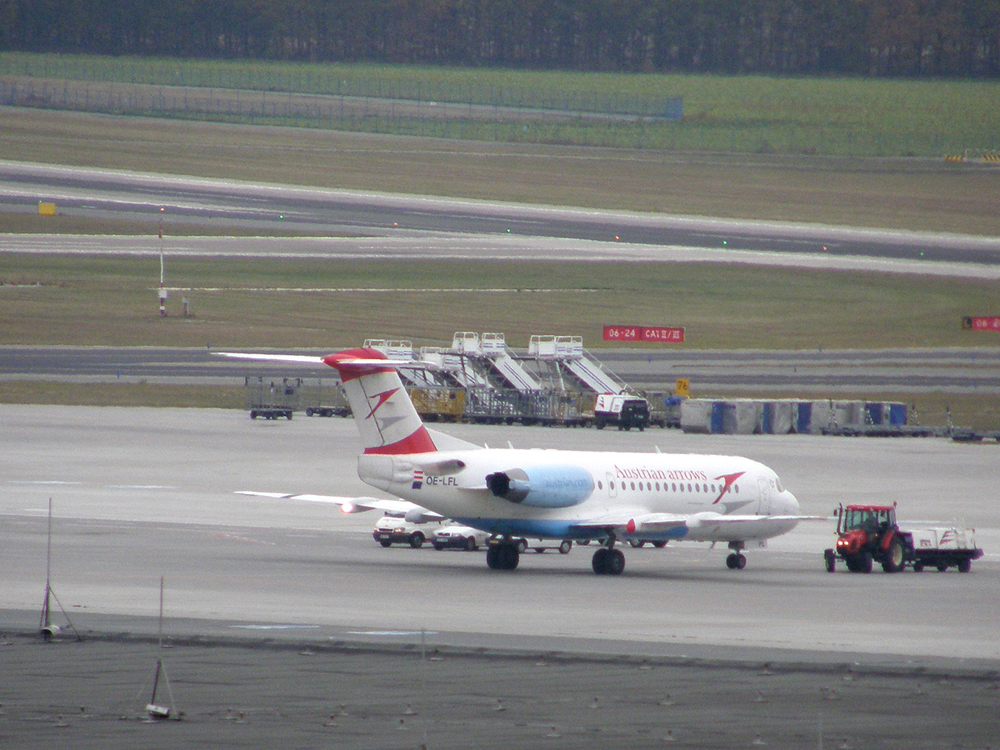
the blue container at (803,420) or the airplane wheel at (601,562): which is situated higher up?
the blue container at (803,420)

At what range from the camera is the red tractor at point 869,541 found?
39.9 metres

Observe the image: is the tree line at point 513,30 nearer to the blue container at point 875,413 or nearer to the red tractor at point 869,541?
the blue container at point 875,413

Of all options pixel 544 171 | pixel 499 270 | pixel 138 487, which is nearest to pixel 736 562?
pixel 138 487

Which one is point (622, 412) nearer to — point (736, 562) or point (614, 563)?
point (736, 562)

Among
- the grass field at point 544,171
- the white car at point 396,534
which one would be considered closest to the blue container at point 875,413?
the white car at point 396,534

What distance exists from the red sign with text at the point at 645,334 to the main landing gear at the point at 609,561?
5710 cm

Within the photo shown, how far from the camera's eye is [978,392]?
8638 centimetres

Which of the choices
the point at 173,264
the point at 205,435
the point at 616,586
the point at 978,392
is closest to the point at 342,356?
the point at 616,586

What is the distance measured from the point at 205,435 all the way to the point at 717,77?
458 feet

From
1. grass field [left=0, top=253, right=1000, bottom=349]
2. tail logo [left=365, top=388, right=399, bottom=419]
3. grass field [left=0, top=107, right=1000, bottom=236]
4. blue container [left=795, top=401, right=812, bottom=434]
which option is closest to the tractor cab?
tail logo [left=365, top=388, right=399, bottom=419]

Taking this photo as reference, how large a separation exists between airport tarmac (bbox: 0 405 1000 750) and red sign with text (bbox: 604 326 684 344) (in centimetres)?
4070

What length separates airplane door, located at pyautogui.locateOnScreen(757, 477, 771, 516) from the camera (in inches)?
1654

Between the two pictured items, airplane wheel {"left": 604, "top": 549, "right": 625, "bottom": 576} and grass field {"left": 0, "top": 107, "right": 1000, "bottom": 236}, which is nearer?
airplane wheel {"left": 604, "top": 549, "right": 625, "bottom": 576}

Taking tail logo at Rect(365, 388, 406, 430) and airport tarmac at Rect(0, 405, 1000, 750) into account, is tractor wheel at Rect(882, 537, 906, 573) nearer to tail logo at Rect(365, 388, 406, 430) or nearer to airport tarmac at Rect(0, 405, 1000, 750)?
airport tarmac at Rect(0, 405, 1000, 750)
